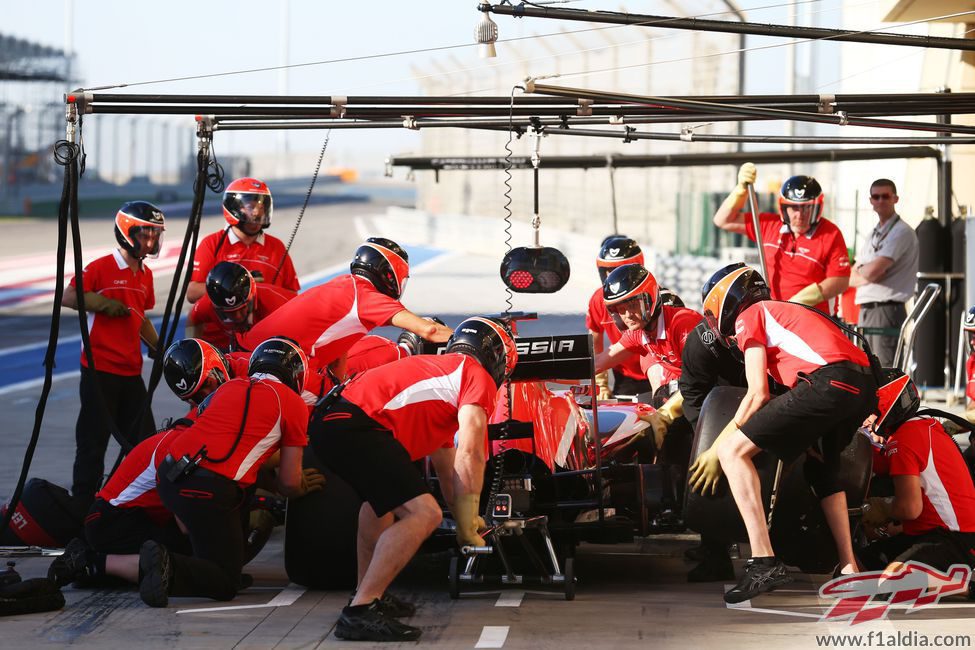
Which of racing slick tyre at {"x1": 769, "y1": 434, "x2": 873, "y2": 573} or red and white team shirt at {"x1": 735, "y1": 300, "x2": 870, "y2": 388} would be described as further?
racing slick tyre at {"x1": 769, "y1": 434, "x2": 873, "y2": 573}

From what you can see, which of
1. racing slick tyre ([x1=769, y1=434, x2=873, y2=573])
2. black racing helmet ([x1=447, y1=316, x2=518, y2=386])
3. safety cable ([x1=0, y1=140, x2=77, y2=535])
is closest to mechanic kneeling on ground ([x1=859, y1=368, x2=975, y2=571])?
racing slick tyre ([x1=769, y1=434, x2=873, y2=573])

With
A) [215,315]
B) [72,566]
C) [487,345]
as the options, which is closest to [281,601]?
[72,566]

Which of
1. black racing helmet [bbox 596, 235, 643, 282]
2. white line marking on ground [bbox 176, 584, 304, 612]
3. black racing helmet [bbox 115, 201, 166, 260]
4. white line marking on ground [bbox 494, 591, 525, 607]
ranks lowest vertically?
white line marking on ground [bbox 176, 584, 304, 612]

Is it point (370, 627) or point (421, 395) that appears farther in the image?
point (421, 395)

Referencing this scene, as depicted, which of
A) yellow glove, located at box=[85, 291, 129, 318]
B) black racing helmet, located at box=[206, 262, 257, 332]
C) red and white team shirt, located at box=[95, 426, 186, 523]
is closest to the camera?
red and white team shirt, located at box=[95, 426, 186, 523]

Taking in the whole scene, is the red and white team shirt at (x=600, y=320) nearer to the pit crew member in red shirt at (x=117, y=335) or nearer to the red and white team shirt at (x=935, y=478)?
the red and white team shirt at (x=935, y=478)

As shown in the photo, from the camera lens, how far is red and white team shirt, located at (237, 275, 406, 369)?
25.9ft

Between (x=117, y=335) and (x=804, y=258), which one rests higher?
(x=804, y=258)

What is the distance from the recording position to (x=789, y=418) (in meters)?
6.46

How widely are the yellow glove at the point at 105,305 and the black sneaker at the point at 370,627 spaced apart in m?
3.76

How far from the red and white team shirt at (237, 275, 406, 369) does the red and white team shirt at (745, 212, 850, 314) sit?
345cm

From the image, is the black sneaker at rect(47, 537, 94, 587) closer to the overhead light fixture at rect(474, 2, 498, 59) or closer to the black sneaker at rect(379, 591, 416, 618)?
the black sneaker at rect(379, 591, 416, 618)

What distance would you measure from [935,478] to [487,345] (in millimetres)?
2326

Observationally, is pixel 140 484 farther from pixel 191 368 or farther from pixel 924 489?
pixel 924 489
